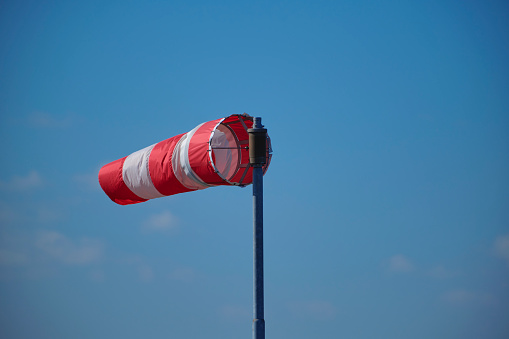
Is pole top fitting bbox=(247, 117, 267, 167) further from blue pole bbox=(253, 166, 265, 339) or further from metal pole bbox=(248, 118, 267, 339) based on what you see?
blue pole bbox=(253, 166, 265, 339)

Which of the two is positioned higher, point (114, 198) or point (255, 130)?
point (114, 198)

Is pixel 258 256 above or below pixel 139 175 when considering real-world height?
below

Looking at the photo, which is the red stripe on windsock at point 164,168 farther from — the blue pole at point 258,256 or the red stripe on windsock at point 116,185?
the blue pole at point 258,256

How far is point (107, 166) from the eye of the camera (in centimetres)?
1625

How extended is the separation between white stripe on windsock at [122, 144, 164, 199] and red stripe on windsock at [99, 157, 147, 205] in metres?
0.20

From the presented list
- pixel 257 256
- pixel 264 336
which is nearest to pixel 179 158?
pixel 257 256

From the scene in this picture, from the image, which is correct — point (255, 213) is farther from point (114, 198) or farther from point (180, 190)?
point (114, 198)

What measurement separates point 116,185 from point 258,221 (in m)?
5.37

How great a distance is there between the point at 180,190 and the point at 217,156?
1.21 metres

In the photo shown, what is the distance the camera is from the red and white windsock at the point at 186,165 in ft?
43.1

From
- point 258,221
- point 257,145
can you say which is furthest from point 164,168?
point 258,221

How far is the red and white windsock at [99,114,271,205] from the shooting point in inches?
517

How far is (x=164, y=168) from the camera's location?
563 inches

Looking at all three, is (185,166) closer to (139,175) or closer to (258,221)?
(139,175)
